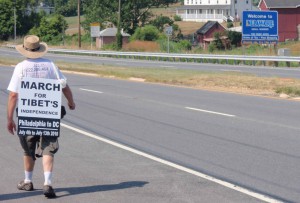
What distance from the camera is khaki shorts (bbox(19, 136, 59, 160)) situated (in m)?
8.09

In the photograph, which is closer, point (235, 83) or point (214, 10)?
point (235, 83)

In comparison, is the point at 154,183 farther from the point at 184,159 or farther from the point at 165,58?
the point at 165,58

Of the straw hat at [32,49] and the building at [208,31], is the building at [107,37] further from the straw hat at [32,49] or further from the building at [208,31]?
the straw hat at [32,49]

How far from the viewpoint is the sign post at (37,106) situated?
8023 mm

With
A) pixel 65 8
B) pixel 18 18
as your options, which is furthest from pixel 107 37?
pixel 65 8

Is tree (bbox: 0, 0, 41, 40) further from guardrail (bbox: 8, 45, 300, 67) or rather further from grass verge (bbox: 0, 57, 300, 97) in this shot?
grass verge (bbox: 0, 57, 300, 97)

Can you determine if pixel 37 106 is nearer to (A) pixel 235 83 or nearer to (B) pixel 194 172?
(B) pixel 194 172

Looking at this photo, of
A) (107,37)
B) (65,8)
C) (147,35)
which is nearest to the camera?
(147,35)

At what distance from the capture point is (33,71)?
316 inches

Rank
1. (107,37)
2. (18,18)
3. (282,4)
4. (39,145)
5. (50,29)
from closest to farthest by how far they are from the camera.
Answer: (39,145)
(282,4)
(107,37)
(50,29)
(18,18)

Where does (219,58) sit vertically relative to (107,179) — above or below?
above

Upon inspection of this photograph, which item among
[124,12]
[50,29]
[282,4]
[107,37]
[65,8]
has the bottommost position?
[107,37]

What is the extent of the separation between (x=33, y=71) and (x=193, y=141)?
507cm

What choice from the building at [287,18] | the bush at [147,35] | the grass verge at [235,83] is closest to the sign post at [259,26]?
the grass verge at [235,83]
